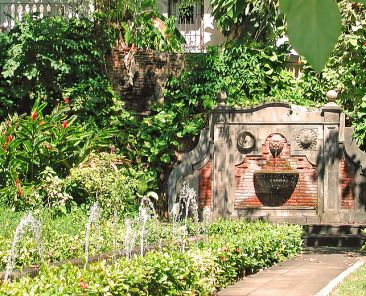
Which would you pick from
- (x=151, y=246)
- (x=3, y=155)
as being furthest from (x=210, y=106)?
(x=151, y=246)

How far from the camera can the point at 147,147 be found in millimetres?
16062

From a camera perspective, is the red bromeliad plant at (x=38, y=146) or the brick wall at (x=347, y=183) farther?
the brick wall at (x=347, y=183)

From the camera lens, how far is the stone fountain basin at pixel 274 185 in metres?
15.6

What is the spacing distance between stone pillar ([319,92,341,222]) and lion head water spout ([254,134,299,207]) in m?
0.59

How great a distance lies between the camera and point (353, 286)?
831cm

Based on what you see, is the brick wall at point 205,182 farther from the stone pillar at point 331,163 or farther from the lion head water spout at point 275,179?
the stone pillar at point 331,163

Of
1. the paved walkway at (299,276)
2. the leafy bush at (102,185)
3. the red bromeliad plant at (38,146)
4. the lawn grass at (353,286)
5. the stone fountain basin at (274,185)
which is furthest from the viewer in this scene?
the stone fountain basin at (274,185)

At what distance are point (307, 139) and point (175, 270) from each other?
859cm

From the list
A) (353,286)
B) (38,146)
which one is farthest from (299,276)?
(38,146)

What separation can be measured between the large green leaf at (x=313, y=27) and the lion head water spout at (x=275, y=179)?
14992mm

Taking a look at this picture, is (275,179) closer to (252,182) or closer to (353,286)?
(252,182)

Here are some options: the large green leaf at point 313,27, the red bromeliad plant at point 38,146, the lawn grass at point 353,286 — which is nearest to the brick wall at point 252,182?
the red bromeliad plant at point 38,146

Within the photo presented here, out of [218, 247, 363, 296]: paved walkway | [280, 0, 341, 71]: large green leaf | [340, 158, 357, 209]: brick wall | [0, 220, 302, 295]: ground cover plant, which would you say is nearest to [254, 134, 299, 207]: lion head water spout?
[340, 158, 357, 209]: brick wall

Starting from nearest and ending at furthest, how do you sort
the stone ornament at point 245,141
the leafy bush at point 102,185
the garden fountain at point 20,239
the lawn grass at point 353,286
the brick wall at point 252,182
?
the garden fountain at point 20,239, the lawn grass at point 353,286, the leafy bush at point 102,185, the brick wall at point 252,182, the stone ornament at point 245,141
